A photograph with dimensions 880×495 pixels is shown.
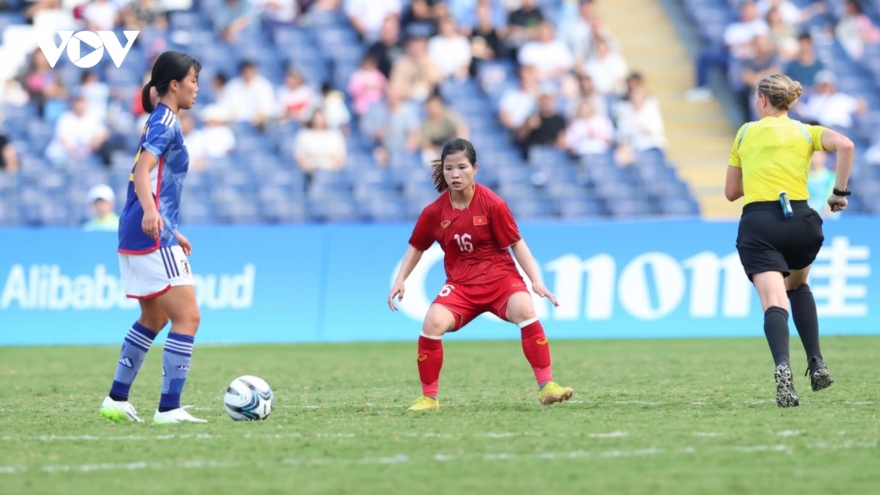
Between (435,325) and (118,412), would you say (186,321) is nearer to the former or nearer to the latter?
(118,412)

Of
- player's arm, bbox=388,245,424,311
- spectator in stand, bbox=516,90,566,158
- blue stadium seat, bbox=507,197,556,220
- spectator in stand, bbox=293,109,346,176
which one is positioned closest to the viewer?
player's arm, bbox=388,245,424,311

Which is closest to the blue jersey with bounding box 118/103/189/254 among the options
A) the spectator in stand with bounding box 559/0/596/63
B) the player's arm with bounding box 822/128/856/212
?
the player's arm with bounding box 822/128/856/212

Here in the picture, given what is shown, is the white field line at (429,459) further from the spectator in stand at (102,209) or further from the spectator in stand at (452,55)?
the spectator in stand at (452,55)

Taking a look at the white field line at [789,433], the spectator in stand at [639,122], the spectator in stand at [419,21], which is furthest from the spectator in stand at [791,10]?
the white field line at [789,433]

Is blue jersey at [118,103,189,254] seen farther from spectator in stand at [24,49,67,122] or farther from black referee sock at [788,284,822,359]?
spectator in stand at [24,49,67,122]

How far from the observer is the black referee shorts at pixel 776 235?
340 inches

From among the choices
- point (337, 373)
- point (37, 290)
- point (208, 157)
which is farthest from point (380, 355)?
point (208, 157)

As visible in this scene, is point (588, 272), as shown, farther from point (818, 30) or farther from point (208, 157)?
point (818, 30)

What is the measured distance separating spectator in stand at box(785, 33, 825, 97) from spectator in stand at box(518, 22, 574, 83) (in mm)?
3243

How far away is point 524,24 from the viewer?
21828 millimetres

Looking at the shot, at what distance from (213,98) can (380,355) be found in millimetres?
7822

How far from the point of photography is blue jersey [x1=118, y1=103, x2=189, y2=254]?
798cm

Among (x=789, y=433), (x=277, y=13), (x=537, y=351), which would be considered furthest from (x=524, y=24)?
(x=789, y=433)

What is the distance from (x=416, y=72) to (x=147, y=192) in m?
12.9
